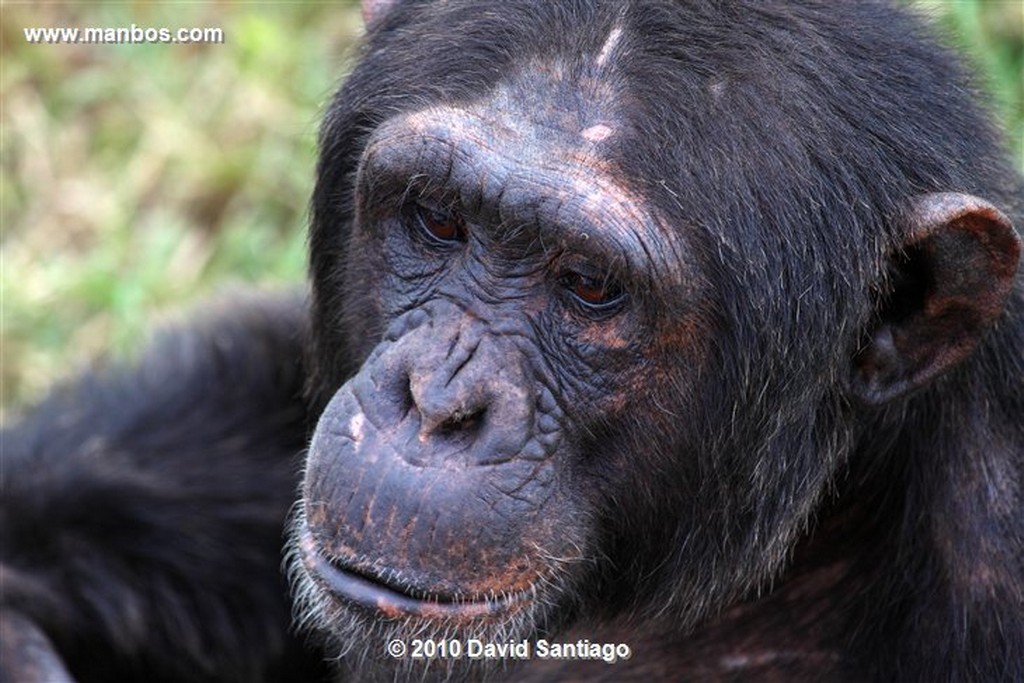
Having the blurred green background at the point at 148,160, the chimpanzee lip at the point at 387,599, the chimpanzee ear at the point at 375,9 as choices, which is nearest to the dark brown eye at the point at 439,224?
the chimpanzee ear at the point at 375,9

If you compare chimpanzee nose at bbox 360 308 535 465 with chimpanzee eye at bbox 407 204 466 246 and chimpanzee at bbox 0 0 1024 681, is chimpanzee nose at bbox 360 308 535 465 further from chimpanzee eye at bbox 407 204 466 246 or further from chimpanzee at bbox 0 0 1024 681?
chimpanzee eye at bbox 407 204 466 246

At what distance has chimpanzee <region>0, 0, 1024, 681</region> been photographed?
376 centimetres

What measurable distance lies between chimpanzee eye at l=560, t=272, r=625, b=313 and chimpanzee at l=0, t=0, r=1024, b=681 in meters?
0.01

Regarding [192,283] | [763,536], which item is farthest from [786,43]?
[192,283]

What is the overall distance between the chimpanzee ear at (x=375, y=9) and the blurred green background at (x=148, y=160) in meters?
2.63

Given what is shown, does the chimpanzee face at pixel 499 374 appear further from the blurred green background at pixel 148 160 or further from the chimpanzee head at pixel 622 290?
the blurred green background at pixel 148 160

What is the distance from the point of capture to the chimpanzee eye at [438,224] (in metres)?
3.96

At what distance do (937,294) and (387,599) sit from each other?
4.72 feet

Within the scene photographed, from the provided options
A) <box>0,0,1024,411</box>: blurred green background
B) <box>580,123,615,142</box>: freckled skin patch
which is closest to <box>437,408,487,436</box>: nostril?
<box>580,123,615,142</box>: freckled skin patch

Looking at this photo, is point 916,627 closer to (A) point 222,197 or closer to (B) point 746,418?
(B) point 746,418

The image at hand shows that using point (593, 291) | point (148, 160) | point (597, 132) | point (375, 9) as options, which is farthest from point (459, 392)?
point (148, 160)

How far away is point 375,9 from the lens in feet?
14.7

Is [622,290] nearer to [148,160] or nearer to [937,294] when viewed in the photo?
[937,294]

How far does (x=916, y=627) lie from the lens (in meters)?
4.28
